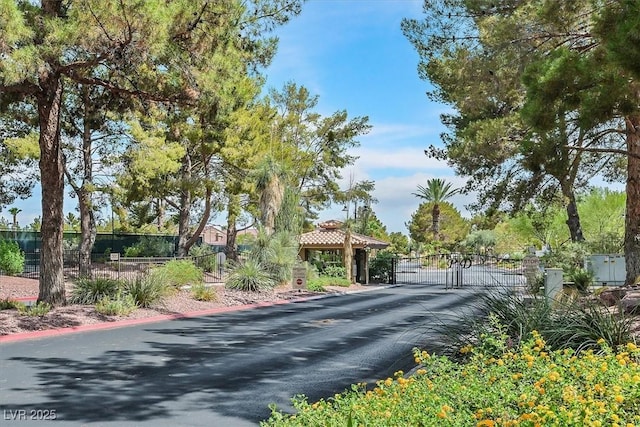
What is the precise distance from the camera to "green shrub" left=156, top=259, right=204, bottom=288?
20.3 metres

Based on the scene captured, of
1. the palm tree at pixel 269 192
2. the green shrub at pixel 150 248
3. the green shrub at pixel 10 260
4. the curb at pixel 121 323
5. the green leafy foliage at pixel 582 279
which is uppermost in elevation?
the palm tree at pixel 269 192

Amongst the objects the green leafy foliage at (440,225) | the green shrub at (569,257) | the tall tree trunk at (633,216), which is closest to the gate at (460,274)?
the green shrub at (569,257)

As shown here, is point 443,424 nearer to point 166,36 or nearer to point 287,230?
point 166,36

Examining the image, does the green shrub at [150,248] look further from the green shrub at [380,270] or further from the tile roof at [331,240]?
the green shrub at [380,270]

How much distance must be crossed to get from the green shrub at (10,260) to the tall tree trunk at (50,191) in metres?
11.8

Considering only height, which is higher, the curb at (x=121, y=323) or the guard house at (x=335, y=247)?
the guard house at (x=335, y=247)

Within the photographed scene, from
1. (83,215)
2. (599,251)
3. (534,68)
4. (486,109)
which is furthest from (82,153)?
(599,251)

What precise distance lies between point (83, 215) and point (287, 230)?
359 inches

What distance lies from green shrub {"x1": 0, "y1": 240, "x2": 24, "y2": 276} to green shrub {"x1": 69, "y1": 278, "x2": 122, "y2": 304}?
10340 millimetres

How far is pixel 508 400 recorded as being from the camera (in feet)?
13.0

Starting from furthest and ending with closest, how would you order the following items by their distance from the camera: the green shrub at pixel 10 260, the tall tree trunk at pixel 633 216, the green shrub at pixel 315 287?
the green shrub at pixel 315 287
the green shrub at pixel 10 260
the tall tree trunk at pixel 633 216

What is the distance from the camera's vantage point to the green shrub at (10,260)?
24.7 m

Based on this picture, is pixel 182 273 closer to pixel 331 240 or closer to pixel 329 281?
pixel 329 281

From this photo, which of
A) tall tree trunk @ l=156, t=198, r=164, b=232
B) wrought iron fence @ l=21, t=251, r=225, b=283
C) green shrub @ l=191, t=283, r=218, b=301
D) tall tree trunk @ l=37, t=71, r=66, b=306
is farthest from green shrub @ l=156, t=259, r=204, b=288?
tall tree trunk @ l=156, t=198, r=164, b=232
